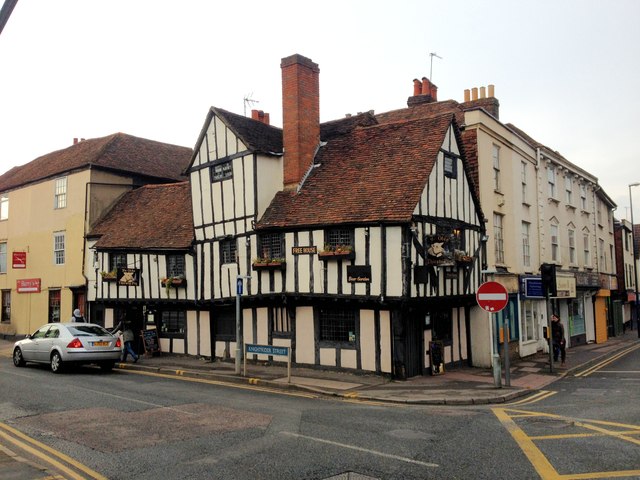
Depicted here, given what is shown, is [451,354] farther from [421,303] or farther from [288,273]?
[288,273]

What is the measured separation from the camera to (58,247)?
2806 cm

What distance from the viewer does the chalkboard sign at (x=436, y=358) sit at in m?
17.1

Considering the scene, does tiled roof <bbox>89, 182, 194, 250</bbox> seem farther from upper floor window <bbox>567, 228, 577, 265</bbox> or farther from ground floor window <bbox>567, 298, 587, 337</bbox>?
ground floor window <bbox>567, 298, 587, 337</bbox>

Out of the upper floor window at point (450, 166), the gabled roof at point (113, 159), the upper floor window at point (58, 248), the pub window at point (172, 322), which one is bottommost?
the pub window at point (172, 322)

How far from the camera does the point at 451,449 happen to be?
27.6 feet

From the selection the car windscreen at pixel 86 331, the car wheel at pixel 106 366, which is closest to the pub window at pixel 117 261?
the car windscreen at pixel 86 331

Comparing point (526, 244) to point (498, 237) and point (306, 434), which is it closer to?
point (498, 237)

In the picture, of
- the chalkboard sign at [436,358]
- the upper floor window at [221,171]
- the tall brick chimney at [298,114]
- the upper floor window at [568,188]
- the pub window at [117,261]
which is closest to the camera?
the chalkboard sign at [436,358]

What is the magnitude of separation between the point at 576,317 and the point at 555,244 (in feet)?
17.9

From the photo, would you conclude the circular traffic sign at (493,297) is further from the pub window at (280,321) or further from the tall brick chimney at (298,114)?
the tall brick chimney at (298,114)

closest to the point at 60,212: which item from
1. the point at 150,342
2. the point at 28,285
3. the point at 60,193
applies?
the point at 60,193

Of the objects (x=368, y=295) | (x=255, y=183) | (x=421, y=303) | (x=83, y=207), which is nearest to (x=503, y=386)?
(x=421, y=303)

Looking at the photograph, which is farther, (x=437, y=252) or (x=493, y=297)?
(x=437, y=252)

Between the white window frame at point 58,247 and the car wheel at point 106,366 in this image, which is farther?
the white window frame at point 58,247
